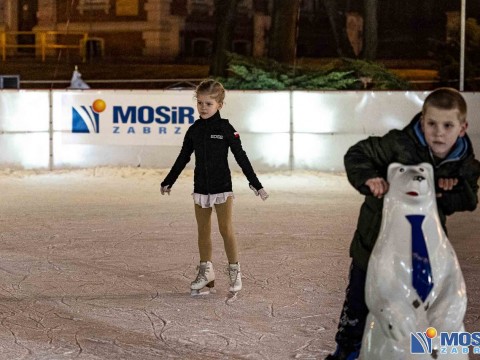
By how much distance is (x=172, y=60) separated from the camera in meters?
36.8

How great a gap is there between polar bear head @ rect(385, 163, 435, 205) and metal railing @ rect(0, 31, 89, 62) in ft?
105

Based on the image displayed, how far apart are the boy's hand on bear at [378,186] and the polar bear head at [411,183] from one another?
1.0 inches

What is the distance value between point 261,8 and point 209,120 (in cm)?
3384

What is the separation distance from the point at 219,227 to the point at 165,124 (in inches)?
336

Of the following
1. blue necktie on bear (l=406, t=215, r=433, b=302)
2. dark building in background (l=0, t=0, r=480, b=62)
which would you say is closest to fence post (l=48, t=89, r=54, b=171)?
blue necktie on bear (l=406, t=215, r=433, b=302)

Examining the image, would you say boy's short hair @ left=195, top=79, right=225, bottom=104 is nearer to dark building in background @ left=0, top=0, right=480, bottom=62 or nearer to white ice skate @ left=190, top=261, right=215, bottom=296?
white ice skate @ left=190, top=261, right=215, bottom=296

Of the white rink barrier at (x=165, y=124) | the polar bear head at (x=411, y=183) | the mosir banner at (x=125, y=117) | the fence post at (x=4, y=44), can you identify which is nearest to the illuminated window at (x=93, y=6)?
the fence post at (x=4, y=44)

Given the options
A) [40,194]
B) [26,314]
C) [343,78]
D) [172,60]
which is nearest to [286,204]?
[40,194]

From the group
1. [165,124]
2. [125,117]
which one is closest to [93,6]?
[125,117]

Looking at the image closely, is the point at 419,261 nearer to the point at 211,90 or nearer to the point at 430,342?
the point at 430,342

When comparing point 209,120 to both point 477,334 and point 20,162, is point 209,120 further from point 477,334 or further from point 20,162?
point 20,162

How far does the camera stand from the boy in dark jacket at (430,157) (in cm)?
421

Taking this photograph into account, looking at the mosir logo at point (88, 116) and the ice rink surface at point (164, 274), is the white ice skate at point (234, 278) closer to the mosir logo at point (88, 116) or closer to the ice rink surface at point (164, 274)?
the ice rink surface at point (164, 274)

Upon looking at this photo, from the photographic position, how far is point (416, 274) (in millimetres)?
4117
